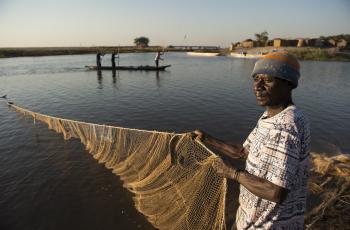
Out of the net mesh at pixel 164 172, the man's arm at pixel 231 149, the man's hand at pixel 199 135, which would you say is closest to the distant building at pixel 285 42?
the net mesh at pixel 164 172

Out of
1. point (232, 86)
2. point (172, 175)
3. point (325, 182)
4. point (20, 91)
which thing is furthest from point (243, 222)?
point (20, 91)

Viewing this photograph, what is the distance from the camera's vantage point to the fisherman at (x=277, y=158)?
1703mm

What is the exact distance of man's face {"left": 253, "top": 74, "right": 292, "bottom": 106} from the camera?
6.30 ft

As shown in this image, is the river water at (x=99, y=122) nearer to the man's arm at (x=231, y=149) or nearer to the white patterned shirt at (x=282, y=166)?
the man's arm at (x=231, y=149)

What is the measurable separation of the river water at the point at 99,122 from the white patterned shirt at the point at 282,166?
4.88m

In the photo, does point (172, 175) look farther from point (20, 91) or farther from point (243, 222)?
point (20, 91)

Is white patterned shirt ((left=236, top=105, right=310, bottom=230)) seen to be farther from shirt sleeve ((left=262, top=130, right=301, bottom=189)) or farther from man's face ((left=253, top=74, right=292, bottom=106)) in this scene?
man's face ((left=253, top=74, right=292, bottom=106))

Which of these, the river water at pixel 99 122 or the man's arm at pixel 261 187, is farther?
the river water at pixel 99 122

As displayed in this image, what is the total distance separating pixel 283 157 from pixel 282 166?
0.06m

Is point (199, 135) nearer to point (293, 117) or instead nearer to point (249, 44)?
point (293, 117)

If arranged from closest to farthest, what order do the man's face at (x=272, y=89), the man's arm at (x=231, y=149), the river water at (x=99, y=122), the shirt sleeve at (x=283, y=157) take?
1. the shirt sleeve at (x=283, y=157)
2. the man's face at (x=272, y=89)
3. the man's arm at (x=231, y=149)
4. the river water at (x=99, y=122)

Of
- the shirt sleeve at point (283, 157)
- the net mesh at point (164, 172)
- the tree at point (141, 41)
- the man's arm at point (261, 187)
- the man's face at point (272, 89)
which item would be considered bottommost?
the net mesh at point (164, 172)

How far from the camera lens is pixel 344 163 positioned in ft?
28.9

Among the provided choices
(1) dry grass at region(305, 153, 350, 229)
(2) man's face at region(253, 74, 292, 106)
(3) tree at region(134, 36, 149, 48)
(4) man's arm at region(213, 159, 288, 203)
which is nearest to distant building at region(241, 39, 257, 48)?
(3) tree at region(134, 36, 149, 48)
